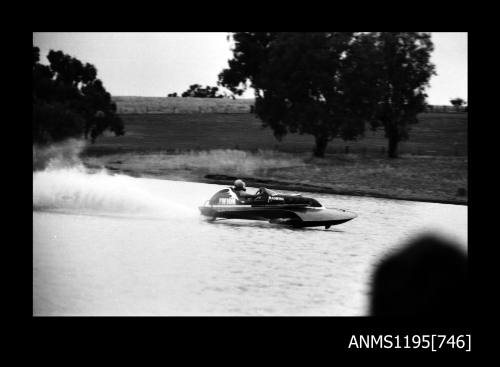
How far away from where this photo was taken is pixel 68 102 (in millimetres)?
56500

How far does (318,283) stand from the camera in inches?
818

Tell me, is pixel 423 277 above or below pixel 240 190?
above

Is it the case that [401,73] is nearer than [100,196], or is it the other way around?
[100,196]

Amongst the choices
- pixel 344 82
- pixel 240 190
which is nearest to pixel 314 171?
pixel 344 82

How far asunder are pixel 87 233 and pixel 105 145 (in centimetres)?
3435

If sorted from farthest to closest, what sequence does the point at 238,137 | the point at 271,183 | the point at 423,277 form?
the point at 238,137
the point at 271,183
the point at 423,277

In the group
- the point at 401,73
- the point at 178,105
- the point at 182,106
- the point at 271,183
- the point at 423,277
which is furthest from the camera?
the point at 178,105

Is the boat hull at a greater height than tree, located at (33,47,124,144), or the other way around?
tree, located at (33,47,124,144)

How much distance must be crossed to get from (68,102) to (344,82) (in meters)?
22.6

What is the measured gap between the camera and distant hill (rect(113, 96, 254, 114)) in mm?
90637

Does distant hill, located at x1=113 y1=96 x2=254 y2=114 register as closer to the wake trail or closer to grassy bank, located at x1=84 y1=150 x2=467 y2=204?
grassy bank, located at x1=84 y1=150 x2=467 y2=204

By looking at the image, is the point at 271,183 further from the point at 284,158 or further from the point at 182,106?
the point at 182,106

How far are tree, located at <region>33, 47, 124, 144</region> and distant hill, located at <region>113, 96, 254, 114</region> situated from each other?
24984 mm

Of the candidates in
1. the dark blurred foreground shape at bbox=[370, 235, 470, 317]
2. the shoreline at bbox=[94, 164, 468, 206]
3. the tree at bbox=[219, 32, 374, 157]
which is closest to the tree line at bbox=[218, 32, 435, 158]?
the tree at bbox=[219, 32, 374, 157]
